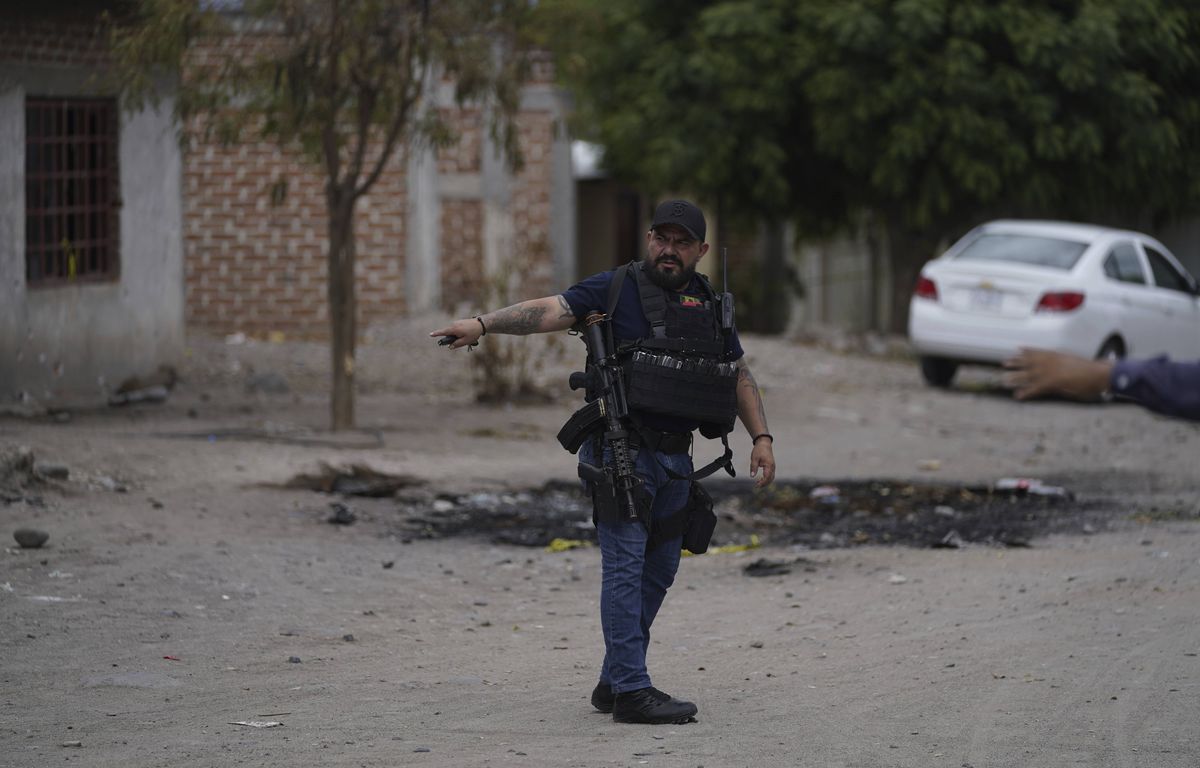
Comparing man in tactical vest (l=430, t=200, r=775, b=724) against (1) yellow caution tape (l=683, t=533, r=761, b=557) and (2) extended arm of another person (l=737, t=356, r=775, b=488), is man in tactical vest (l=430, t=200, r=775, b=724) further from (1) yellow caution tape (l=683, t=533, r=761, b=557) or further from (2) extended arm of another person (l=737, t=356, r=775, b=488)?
(1) yellow caution tape (l=683, t=533, r=761, b=557)

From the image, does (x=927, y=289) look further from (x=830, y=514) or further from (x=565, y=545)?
(x=565, y=545)

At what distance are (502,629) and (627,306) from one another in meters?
2.19

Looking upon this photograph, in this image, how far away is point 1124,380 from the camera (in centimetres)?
432

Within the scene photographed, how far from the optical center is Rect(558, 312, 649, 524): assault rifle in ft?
17.4

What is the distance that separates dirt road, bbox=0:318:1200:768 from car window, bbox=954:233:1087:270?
4.32m

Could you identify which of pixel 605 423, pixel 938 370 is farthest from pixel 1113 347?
pixel 605 423

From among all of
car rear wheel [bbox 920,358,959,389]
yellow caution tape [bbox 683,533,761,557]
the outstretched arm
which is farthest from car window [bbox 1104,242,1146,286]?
the outstretched arm

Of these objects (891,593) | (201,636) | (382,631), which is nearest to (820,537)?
(891,593)

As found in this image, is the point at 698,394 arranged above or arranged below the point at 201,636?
above

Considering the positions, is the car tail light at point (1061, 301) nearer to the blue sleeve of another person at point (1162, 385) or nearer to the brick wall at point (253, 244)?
the brick wall at point (253, 244)

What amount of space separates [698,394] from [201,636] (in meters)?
2.54

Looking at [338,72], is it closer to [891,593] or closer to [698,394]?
[891,593]

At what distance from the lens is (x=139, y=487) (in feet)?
32.4

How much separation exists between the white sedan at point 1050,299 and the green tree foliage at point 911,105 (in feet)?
10.1
